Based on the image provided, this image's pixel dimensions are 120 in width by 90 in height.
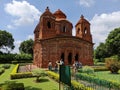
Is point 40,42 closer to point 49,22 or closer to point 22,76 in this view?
point 49,22

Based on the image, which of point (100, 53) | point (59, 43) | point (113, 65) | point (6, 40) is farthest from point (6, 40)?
point (113, 65)

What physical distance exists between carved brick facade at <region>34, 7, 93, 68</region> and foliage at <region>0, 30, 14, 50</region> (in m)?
37.9

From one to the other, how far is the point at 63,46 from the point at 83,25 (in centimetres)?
698

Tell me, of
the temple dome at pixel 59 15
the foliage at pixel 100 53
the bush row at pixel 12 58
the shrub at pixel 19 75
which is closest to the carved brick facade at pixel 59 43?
the temple dome at pixel 59 15

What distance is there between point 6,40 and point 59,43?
141 feet

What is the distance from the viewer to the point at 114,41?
1953 inches

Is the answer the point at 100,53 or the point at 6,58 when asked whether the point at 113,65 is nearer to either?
the point at 6,58

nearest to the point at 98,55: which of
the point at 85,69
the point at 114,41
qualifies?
the point at 114,41

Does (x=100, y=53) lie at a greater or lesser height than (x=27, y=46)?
lesser

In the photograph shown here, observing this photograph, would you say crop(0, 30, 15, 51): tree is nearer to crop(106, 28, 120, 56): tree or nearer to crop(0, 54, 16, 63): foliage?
crop(0, 54, 16, 63): foliage

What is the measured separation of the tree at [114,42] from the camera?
161 ft

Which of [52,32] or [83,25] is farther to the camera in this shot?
[83,25]

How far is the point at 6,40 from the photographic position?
6981cm

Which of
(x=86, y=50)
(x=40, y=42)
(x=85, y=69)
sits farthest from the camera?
(x=86, y=50)
